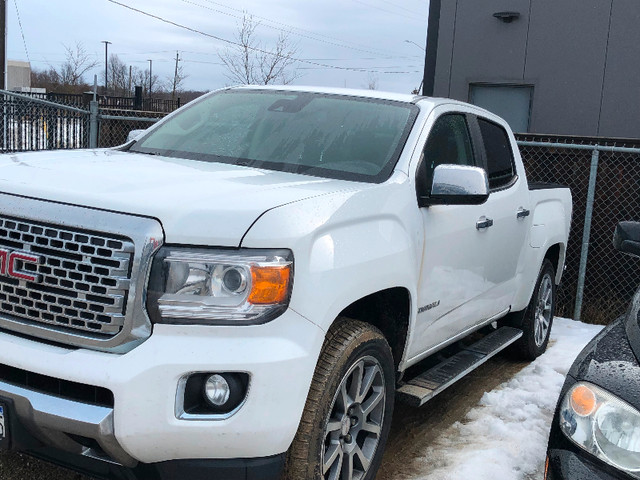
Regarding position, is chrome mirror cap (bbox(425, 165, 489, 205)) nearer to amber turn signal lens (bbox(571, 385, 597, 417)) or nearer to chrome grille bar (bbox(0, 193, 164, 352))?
amber turn signal lens (bbox(571, 385, 597, 417))

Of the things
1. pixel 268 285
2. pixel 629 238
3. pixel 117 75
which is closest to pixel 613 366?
pixel 629 238

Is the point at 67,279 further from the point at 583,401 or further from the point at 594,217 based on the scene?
the point at 594,217


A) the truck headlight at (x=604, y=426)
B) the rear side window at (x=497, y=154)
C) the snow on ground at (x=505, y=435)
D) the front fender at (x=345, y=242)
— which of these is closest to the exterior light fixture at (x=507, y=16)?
the rear side window at (x=497, y=154)

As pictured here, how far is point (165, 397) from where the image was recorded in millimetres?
2510

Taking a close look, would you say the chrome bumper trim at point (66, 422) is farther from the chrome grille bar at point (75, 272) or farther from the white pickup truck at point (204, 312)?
the chrome grille bar at point (75, 272)

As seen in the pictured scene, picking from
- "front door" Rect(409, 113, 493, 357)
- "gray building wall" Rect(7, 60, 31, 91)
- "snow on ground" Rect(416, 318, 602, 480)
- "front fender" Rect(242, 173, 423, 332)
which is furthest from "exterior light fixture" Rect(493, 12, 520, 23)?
"gray building wall" Rect(7, 60, 31, 91)

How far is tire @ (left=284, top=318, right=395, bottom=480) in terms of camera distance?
2.83m

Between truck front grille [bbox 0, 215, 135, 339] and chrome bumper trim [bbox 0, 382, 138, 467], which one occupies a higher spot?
truck front grille [bbox 0, 215, 135, 339]

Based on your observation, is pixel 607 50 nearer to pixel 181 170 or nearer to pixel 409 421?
pixel 409 421

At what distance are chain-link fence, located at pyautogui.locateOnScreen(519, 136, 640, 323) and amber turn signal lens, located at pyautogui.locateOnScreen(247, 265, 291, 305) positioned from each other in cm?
566

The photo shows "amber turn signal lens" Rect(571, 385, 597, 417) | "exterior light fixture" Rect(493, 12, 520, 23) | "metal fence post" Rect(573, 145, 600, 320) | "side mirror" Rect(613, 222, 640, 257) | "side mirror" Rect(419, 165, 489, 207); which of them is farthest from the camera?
"exterior light fixture" Rect(493, 12, 520, 23)

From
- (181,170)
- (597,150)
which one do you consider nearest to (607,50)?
(597,150)

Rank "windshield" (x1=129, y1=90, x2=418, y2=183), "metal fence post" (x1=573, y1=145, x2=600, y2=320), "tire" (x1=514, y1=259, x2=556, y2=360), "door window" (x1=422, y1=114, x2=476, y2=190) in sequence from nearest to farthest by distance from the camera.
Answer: "windshield" (x1=129, y1=90, x2=418, y2=183), "door window" (x1=422, y1=114, x2=476, y2=190), "tire" (x1=514, y1=259, x2=556, y2=360), "metal fence post" (x1=573, y1=145, x2=600, y2=320)

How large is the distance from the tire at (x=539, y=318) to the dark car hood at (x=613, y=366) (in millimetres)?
2959
